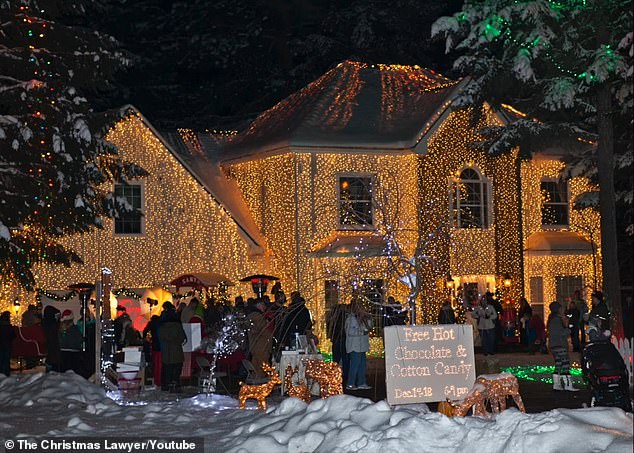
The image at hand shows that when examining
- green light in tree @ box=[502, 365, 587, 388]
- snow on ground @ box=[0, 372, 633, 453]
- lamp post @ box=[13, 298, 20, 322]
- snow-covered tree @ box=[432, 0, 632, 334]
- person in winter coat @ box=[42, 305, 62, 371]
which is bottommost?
green light in tree @ box=[502, 365, 587, 388]

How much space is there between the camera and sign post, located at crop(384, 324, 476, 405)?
1426cm

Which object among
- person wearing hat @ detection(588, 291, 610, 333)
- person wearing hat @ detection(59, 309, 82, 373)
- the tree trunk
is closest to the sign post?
person wearing hat @ detection(588, 291, 610, 333)

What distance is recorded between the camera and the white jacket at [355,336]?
2105 cm

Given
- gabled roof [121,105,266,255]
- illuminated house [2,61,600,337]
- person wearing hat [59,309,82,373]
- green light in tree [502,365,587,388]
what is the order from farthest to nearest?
1. gabled roof [121,105,266,255]
2. illuminated house [2,61,600,337]
3. person wearing hat [59,309,82,373]
4. green light in tree [502,365,587,388]

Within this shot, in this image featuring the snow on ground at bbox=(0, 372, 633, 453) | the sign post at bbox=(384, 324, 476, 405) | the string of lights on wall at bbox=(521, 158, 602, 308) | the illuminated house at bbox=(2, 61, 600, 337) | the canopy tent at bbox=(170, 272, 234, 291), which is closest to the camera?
the snow on ground at bbox=(0, 372, 633, 453)

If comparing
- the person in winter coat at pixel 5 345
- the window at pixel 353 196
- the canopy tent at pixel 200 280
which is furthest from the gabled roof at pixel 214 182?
the person in winter coat at pixel 5 345

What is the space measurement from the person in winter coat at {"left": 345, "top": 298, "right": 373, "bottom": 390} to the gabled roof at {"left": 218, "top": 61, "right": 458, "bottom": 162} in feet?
38.1

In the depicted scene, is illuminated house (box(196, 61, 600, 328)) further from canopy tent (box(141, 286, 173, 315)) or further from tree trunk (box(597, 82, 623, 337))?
tree trunk (box(597, 82, 623, 337))

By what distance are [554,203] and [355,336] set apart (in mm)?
17090

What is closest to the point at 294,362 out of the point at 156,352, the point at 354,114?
the point at 156,352

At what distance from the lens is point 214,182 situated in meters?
35.5

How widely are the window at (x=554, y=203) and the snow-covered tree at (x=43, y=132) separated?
1707cm

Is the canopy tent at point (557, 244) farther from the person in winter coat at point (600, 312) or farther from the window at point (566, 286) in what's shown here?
the person in winter coat at point (600, 312)

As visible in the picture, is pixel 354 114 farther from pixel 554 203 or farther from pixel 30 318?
pixel 30 318
